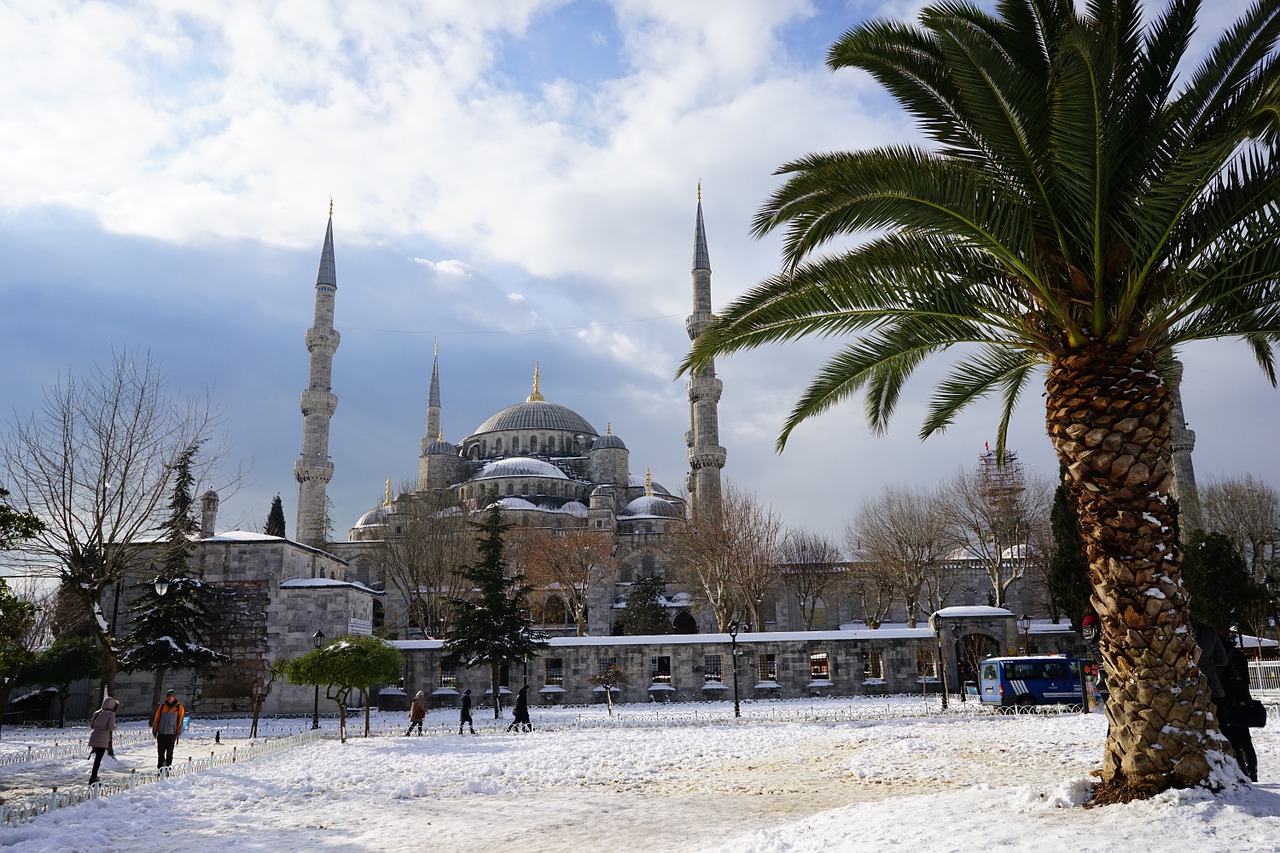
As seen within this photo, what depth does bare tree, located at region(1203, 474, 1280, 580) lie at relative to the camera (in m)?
36.6

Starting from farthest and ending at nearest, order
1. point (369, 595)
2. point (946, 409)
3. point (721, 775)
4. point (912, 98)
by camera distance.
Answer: point (369, 595) < point (721, 775) < point (946, 409) < point (912, 98)

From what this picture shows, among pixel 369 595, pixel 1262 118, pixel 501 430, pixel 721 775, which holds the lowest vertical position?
pixel 721 775

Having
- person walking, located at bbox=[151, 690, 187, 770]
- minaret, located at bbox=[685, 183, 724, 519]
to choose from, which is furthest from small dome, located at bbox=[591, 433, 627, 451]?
person walking, located at bbox=[151, 690, 187, 770]

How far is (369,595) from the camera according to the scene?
96.8ft

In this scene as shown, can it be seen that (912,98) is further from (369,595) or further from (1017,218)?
(369,595)

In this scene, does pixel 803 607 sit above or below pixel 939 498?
below

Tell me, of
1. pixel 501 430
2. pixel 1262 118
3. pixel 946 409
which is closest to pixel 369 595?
pixel 946 409

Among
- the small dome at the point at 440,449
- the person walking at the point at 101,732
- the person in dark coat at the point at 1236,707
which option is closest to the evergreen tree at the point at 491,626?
the person walking at the point at 101,732

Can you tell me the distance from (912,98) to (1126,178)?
72.1 inches

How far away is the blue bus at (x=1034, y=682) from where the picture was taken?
21.6 metres

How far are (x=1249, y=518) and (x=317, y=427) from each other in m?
42.1

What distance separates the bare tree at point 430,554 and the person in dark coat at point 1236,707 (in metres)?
29.8

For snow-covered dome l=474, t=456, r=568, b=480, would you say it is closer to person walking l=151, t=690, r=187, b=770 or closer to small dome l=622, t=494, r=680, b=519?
small dome l=622, t=494, r=680, b=519

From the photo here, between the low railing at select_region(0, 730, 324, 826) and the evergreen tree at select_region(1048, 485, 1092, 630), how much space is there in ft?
70.1
